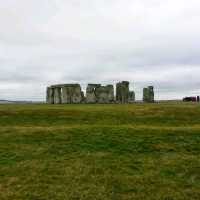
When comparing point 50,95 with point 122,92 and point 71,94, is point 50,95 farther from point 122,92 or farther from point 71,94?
point 122,92

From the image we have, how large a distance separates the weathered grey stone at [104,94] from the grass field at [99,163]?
24172 millimetres

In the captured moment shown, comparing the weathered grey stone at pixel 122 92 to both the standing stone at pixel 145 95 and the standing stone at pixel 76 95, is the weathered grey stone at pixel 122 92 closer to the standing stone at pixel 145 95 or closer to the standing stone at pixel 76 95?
the standing stone at pixel 145 95

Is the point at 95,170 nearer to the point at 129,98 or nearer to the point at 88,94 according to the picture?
the point at 88,94

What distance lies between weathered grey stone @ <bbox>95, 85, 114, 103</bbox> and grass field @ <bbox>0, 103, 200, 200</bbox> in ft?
79.3

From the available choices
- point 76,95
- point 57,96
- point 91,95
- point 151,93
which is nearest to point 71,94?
point 76,95

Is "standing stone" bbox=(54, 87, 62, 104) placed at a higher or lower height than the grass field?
higher

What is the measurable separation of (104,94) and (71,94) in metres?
4.12

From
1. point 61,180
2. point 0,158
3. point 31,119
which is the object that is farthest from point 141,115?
point 61,180

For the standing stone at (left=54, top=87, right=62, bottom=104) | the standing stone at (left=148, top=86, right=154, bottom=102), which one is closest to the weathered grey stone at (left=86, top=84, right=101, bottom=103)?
the standing stone at (left=54, top=87, right=62, bottom=104)

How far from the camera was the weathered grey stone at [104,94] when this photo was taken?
44031 millimetres

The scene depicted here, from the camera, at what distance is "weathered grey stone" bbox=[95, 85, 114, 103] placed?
4403cm

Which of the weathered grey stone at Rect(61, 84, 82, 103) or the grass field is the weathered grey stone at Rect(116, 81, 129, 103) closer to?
the weathered grey stone at Rect(61, 84, 82, 103)

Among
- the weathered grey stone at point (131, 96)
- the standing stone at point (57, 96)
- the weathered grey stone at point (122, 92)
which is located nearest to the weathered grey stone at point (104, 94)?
the weathered grey stone at point (122, 92)

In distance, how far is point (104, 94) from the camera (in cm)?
4422
